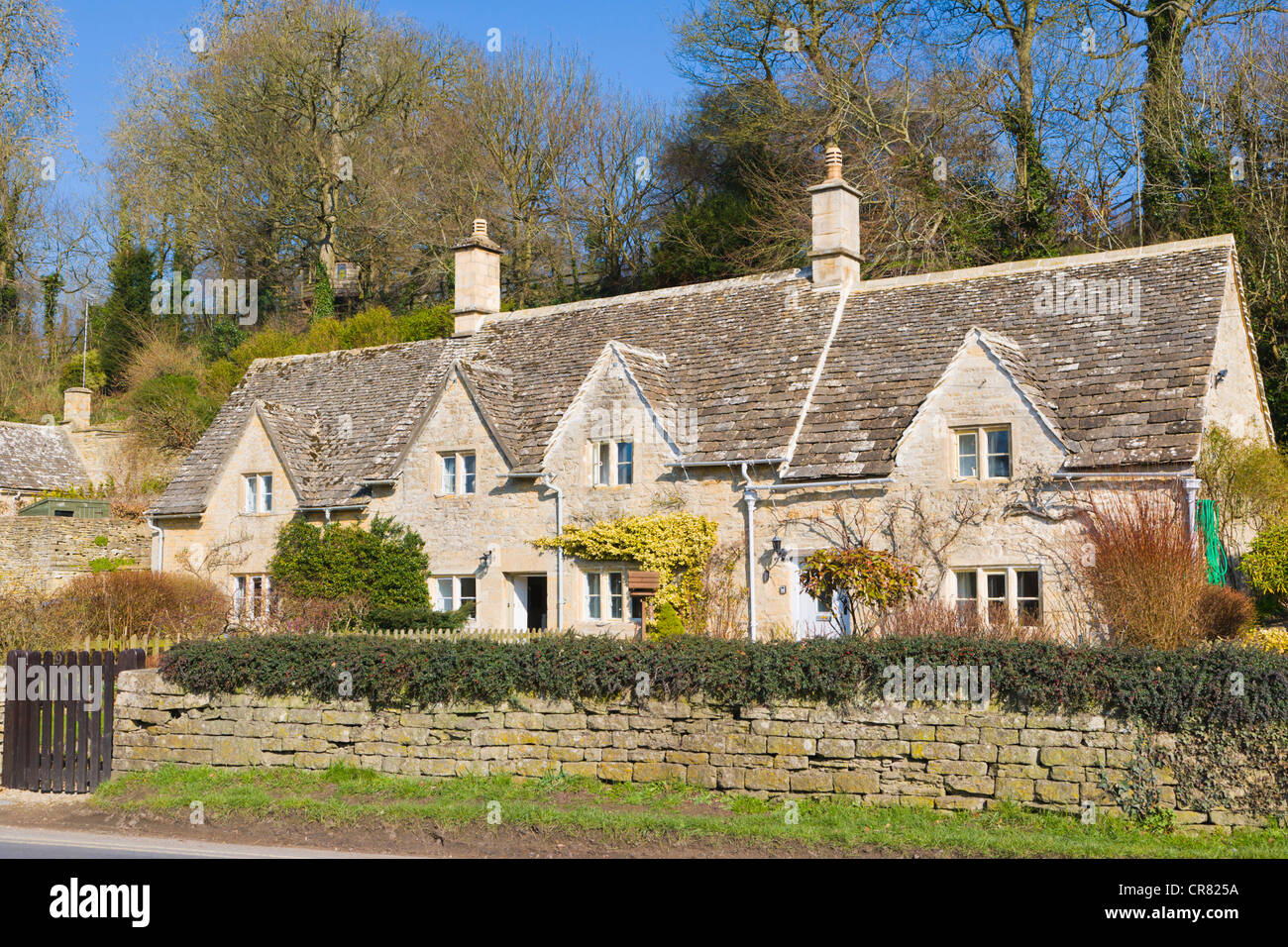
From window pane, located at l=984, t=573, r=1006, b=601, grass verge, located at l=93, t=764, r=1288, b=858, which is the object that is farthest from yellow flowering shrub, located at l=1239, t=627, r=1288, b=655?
grass verge, located at l=93, t=764, r=1288, b=858

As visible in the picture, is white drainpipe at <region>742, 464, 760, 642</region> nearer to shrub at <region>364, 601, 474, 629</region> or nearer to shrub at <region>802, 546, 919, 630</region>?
shrub at <region>802, 546, 919, 630</region>

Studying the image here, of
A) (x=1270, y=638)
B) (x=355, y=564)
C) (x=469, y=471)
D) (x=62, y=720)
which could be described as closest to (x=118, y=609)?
(x=355, y=564)

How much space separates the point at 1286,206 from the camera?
2794 centimetres

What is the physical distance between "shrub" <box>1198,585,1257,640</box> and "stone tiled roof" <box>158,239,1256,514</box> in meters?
2.31

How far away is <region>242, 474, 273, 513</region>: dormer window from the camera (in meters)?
28.2

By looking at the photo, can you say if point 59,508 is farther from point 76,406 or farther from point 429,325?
point 429,325

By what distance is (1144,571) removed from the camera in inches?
588

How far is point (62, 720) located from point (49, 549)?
59.3ft

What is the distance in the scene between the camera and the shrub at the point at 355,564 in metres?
25.3

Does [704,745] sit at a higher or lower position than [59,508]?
lower

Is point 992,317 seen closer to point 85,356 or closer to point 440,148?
point 440,148

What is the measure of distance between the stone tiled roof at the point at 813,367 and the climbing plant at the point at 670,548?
1312 millimetres

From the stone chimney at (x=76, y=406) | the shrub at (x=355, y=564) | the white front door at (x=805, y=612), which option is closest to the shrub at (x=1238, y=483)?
the white front door at (x=805, y=612)

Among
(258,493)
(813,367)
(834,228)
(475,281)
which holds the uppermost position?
(475,281)
